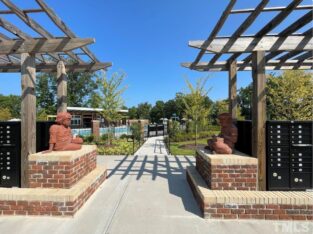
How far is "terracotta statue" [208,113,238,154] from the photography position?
14.0 ft

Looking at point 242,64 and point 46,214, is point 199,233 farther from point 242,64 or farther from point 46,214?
point 242,64

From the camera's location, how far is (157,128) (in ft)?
74.8

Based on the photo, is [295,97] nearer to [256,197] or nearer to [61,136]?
[256,197]

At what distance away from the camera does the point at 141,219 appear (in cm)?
342

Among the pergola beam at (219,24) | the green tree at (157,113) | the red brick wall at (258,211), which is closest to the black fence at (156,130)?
the pergola beam at (219,24)

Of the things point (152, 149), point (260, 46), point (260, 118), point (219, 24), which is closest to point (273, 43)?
point (260, 46)

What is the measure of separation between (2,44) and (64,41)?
1175mm

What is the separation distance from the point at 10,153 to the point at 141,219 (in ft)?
9.25

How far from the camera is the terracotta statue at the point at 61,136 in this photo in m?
4.34

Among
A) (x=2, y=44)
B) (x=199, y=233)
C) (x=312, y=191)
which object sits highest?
(x=2, y=44)

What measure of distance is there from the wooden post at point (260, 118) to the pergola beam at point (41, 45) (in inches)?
124

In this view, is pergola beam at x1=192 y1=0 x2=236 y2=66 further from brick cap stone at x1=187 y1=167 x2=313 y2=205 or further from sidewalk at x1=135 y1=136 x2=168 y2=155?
sidewalk at x1=135 y1=136 x2=168 y2=155

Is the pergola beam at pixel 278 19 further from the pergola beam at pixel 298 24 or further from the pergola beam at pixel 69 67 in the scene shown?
the pergola beam at pixel 69 67

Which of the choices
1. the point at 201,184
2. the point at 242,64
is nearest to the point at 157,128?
the point at 242,64
